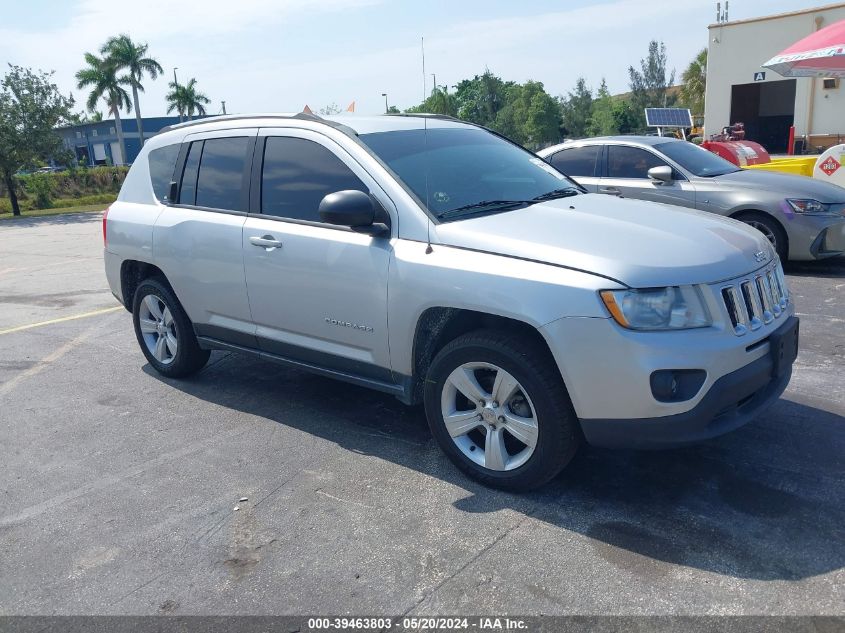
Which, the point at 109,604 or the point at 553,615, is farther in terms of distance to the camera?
the point at 109,604

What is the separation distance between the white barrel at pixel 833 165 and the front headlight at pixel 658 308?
354 inches

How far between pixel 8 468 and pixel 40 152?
2876 cm

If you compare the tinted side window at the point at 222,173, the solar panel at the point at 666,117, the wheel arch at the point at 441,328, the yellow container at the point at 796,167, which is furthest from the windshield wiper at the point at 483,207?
the solar panel at the point at 666,117

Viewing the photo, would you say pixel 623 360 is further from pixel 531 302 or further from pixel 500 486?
pixel 500 486

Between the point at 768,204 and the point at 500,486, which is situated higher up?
the point at 768,204

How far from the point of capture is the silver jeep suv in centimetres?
329

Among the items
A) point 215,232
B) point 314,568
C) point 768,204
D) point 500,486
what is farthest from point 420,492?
point 768,204

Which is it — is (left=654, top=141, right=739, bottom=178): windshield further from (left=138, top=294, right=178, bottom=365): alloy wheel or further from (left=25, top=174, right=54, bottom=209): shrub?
(left=25, top=174, right=54, bottom=209): shrub

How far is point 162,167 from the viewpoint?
5.62 meters

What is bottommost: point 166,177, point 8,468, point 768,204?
point 8,468

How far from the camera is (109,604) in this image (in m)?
3.07

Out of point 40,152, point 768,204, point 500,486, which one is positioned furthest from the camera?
point 40,152

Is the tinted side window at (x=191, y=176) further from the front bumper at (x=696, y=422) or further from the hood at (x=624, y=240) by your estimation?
the front bumper at (x=696, y=422)

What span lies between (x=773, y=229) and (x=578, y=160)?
2502mm
